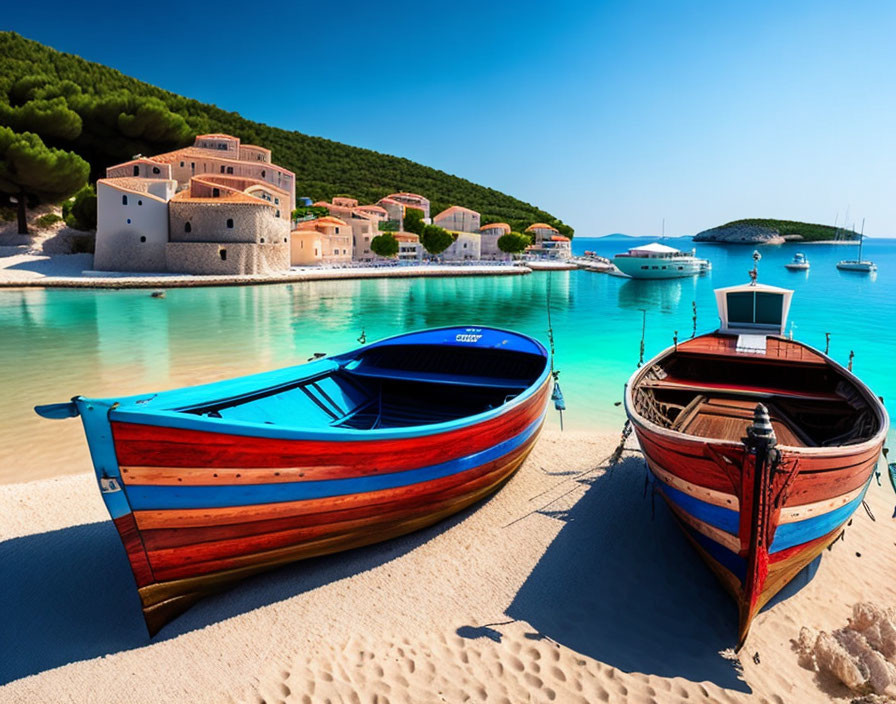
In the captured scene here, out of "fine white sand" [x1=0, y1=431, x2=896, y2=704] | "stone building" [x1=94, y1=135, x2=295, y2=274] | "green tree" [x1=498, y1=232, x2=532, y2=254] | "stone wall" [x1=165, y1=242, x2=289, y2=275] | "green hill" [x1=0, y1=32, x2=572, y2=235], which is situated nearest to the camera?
"fine white sand" [x1=0, y1=431, x2=896, y2=704]

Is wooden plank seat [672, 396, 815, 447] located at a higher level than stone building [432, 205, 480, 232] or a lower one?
lower

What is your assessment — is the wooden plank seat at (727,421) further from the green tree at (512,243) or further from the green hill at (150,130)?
the green hill at (150,130)

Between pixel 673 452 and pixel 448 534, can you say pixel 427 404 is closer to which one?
pixel 448 534

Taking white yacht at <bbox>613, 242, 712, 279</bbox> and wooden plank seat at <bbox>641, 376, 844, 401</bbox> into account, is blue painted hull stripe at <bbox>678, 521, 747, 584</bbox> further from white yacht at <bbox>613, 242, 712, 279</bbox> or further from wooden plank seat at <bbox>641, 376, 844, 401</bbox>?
white yacht at <bbox>613, 242, 712, 279</bbox>

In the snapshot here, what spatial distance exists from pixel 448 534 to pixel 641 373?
140 inches

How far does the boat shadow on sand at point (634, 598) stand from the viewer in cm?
434

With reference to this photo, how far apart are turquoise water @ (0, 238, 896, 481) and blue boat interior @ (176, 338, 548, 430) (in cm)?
319

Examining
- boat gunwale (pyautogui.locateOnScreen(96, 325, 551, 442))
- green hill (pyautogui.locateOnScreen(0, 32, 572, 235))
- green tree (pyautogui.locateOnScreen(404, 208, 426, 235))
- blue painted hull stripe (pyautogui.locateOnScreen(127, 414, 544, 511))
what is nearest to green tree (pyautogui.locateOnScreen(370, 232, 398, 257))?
green tree (pyautogui.locateOnScreen(404, 208, 426, 235))

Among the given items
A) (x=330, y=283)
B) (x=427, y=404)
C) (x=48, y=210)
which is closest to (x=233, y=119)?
(x=48, y=210)

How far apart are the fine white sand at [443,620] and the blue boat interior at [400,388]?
1.87 metres

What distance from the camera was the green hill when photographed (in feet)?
177

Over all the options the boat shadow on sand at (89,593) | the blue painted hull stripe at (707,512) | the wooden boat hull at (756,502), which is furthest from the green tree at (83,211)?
the blue painted hull stripe at (707,512)

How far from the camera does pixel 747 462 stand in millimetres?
4035

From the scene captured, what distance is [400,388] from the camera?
28.6 feet
